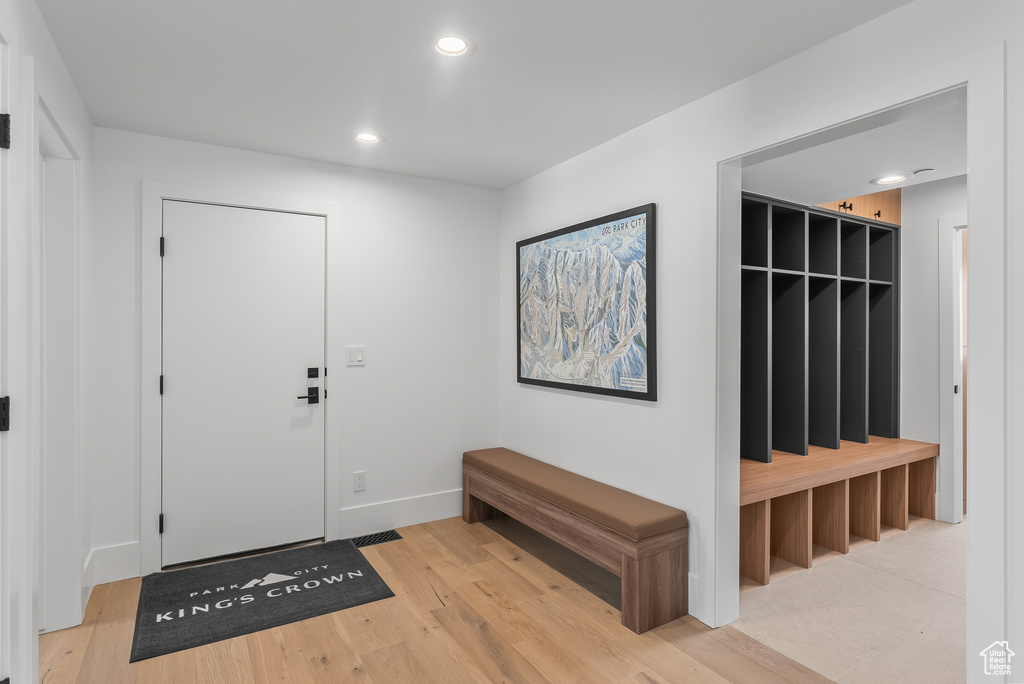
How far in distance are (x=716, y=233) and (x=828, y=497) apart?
2.02m

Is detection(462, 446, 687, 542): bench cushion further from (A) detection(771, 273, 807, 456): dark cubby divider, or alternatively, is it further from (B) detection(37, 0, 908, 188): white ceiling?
(B) detection(37, 0, 908, 188): white ceiling

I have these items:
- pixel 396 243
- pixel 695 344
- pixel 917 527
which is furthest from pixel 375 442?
pixel 917 527

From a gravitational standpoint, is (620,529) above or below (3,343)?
below

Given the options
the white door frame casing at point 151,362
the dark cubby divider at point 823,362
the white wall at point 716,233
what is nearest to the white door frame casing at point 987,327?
the white wall at point 716,233

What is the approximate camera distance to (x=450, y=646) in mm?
2402

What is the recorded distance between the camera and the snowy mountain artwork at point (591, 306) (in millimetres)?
2904

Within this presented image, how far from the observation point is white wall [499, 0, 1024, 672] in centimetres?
164

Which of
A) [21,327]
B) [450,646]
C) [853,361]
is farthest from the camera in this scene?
[853,361]

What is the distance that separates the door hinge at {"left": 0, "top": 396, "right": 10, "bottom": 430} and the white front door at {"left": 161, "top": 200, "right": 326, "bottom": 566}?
1.64 metres

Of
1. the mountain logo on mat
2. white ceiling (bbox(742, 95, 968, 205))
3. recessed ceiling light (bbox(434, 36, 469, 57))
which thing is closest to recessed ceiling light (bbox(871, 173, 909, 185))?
white ceiling (bbox(742, 95, 968, 205))

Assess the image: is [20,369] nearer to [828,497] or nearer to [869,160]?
[869,160]

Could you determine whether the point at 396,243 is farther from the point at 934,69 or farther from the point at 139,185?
→ the point at 934,69

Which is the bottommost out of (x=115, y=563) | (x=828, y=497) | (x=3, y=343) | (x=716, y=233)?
(x=115, y=563)

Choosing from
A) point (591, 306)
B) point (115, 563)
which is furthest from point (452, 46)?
point (115, 563)
